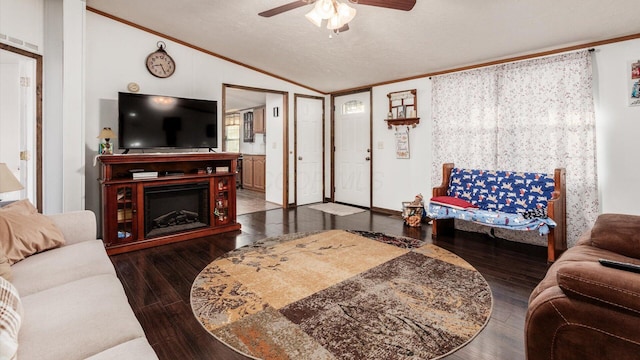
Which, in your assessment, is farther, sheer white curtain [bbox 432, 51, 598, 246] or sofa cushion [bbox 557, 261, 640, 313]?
sheer white curtain [bbox 432, 51, 598, 246]

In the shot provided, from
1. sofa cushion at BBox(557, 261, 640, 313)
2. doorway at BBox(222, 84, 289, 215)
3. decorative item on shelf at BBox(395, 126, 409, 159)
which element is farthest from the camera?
doorway at BBox(222, 84, 289, 215)

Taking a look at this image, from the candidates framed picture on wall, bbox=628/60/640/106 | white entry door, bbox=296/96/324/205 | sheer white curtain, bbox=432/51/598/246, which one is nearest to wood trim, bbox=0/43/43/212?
white entry door, bbox=296/96/324/205

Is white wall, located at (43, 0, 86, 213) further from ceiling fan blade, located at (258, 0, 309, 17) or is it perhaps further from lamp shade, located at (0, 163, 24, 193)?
ceiling fan blade, located at (258, 0, 309, 17)

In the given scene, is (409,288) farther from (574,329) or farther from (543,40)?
(543,40)

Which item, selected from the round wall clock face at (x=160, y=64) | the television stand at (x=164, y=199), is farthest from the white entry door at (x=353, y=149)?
the round wall clock face at (x=160, y=64)

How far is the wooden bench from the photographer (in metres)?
3.28

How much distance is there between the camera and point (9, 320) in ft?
3.12

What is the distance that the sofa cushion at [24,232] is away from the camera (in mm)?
1769

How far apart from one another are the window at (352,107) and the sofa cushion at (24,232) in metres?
4.89

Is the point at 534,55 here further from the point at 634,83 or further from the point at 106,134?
the point at 106,134

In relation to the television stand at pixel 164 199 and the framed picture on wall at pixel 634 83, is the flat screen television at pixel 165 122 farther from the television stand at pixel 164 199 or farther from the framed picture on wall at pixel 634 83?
the framed picture on wall at pixel 634 83

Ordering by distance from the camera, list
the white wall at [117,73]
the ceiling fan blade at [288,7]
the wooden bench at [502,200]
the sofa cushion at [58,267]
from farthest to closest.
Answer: the white wall at [117,73]
the wooden bench at [502,200]
the ceiling fan blade at [288,7]
the sofa cushion at [58,267]

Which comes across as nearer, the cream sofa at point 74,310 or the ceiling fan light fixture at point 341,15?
the cream sofa at point 74,310

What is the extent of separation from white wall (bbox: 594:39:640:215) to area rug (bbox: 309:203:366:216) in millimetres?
3315
